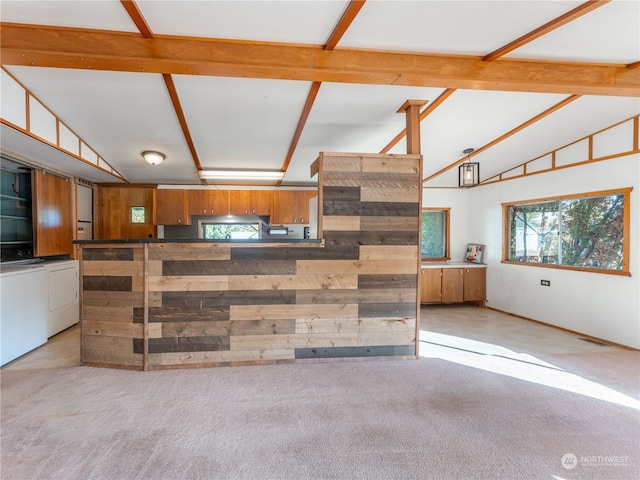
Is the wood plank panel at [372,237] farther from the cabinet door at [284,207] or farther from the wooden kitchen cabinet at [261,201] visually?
the wooden kitchen cabinet at [261,201]

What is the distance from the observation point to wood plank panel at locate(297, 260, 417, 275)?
314 cm

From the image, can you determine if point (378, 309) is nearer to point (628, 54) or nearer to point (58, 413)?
point (58, 413)

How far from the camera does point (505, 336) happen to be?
164 inches

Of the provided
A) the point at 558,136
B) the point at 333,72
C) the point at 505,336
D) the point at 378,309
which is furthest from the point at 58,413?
the point at 558,136

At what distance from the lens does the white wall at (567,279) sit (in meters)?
3.72

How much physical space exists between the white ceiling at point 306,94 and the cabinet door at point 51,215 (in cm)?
32

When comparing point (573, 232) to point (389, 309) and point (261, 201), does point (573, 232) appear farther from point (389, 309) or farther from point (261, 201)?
point (261, 201)

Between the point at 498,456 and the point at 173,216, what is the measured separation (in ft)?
19.5

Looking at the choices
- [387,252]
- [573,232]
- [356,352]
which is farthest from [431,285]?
[356,352]

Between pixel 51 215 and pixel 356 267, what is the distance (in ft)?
14.7

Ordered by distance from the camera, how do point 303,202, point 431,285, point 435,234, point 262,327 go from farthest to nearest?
1. point 435,234
2. point 303,202
3. point 431,285
4. point 262,327

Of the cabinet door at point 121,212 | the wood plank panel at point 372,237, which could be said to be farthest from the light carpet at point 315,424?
the cabinet door at point 121,212

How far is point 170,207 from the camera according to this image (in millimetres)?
5949

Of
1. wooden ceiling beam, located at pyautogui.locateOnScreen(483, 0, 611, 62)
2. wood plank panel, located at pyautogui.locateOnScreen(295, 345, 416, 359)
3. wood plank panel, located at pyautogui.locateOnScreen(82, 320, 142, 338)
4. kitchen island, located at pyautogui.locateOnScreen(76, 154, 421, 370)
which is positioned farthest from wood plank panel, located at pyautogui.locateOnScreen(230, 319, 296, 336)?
wooden ceiling beam, located at pyautogui.locateOnScreen(483, 0, 611, 62)
